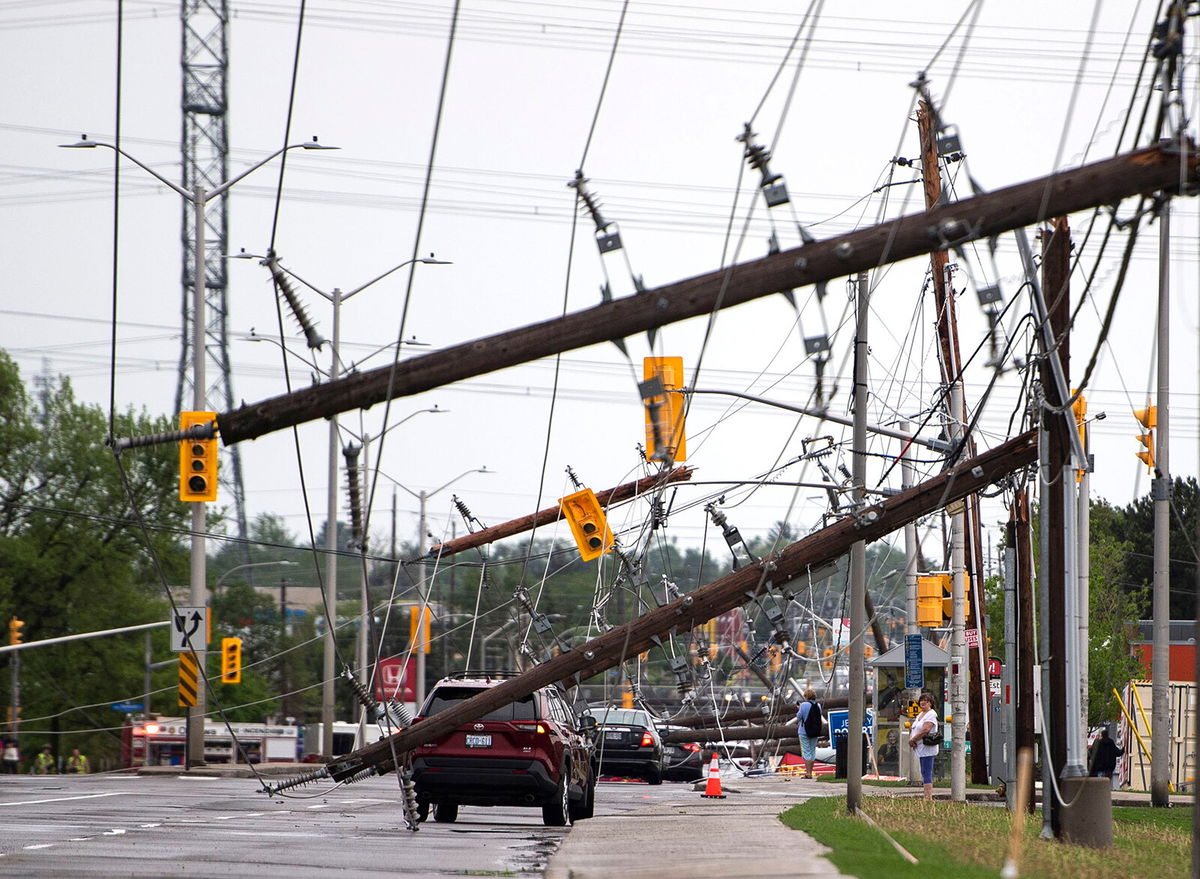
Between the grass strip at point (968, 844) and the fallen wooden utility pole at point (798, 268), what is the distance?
463cm

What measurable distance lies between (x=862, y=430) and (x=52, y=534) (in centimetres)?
5230

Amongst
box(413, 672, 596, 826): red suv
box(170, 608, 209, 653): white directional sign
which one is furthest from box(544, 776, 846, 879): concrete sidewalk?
box(170, 608, 209, 653): white directional sign

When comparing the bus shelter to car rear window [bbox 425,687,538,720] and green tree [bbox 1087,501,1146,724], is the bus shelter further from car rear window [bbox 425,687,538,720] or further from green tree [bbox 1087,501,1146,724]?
car rear window [bbox 425,687,538,720]

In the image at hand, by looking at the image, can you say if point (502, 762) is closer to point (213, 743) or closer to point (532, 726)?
point (532, 726)

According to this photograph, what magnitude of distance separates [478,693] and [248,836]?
12.6 feet

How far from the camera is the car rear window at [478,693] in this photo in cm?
2000

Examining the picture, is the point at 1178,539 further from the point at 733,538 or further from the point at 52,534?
the point at 733,538

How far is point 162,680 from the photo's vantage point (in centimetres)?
7088

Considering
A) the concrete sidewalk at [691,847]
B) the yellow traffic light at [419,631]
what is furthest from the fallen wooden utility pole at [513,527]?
the concrete sidewalk at [691,847]

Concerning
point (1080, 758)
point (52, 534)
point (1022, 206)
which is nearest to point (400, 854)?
point (1080, 758)

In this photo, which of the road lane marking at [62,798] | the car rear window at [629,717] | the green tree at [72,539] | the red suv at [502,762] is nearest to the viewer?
the red suv at [502,762]

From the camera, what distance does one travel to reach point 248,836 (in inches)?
682

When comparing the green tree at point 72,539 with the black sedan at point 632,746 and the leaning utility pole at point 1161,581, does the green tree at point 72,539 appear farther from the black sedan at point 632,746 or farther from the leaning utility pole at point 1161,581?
the leaning utility pole at point 1161,581

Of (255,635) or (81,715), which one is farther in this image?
(255,635)
